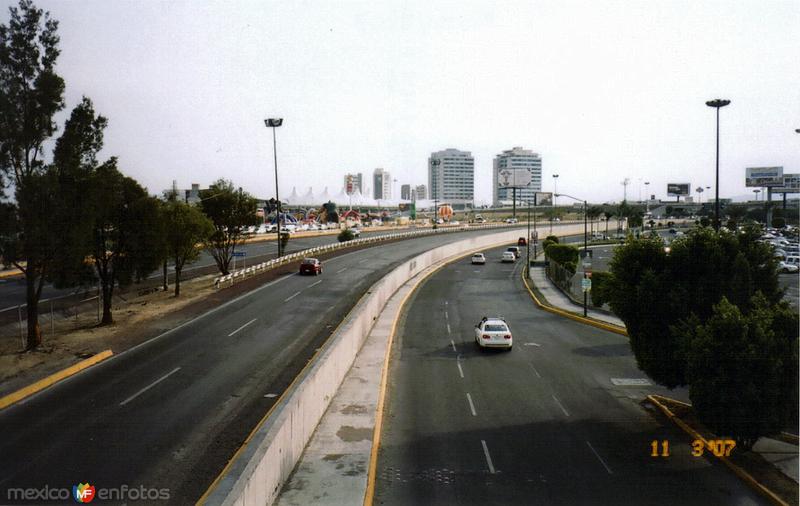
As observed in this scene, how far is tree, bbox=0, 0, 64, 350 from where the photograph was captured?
82.3 feet

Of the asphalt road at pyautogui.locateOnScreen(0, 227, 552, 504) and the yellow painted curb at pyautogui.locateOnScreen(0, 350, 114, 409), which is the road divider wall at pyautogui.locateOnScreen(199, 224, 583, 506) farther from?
the yellow painted curb at pyautogui.locateOnScreen(0, 350, 114, 409)

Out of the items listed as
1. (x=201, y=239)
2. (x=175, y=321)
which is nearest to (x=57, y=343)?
(x=175, y=321)

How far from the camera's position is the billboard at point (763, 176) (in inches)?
6526

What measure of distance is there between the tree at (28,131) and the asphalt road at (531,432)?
16.7m

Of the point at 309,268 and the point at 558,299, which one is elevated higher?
the point at 309,268

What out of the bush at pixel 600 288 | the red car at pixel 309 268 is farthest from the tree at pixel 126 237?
the bush at pixel 600 288

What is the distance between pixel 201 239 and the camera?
43656 millimetres

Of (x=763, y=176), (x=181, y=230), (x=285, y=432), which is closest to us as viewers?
(x=285, y=432)

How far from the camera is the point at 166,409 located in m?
17.9

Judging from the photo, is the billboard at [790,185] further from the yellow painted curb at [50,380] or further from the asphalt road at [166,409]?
the yellow painted curb at [50,380]

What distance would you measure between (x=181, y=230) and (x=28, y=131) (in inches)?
588

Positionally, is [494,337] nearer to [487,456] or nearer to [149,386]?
[487,456]

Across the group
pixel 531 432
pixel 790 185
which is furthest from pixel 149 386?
pixel 790 185

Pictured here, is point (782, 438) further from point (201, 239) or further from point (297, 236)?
point (297, 236)
